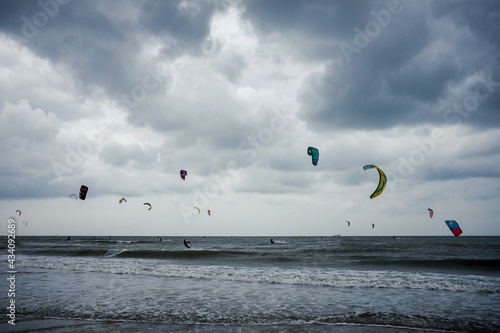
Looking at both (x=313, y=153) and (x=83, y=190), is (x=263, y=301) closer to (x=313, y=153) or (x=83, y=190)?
(x=313, y=153)

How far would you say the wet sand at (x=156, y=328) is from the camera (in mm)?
6328

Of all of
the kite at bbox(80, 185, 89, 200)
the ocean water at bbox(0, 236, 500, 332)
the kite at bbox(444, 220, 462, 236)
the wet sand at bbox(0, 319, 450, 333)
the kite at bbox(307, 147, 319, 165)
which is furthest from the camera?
the kite at bbox(80, 185, 89, 200)

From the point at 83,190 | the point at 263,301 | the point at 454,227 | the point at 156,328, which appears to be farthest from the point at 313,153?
the point at 83,190

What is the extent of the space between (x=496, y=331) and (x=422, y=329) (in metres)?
1.68

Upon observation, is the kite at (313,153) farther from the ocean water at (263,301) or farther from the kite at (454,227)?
the kite at (454,227)

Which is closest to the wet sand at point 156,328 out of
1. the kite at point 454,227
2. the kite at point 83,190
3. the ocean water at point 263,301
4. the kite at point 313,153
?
the ocean water at point 263,301

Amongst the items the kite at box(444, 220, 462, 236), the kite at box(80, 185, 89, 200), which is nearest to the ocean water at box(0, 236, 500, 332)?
the kite at box(444, 220, 462, 236)

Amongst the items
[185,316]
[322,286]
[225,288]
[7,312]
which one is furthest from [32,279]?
[322,286]

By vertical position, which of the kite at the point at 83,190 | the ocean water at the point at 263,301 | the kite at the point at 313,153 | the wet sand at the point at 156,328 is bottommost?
the ocean water at the point at 263,301

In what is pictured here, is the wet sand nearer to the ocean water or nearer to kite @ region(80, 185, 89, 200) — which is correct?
the ocean water

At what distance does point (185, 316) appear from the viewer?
764cm

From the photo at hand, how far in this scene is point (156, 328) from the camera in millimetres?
6500

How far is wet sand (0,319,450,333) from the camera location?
6328 millimetres

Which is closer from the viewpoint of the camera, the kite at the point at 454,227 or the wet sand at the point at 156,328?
the wet sand at the point at 156,328
